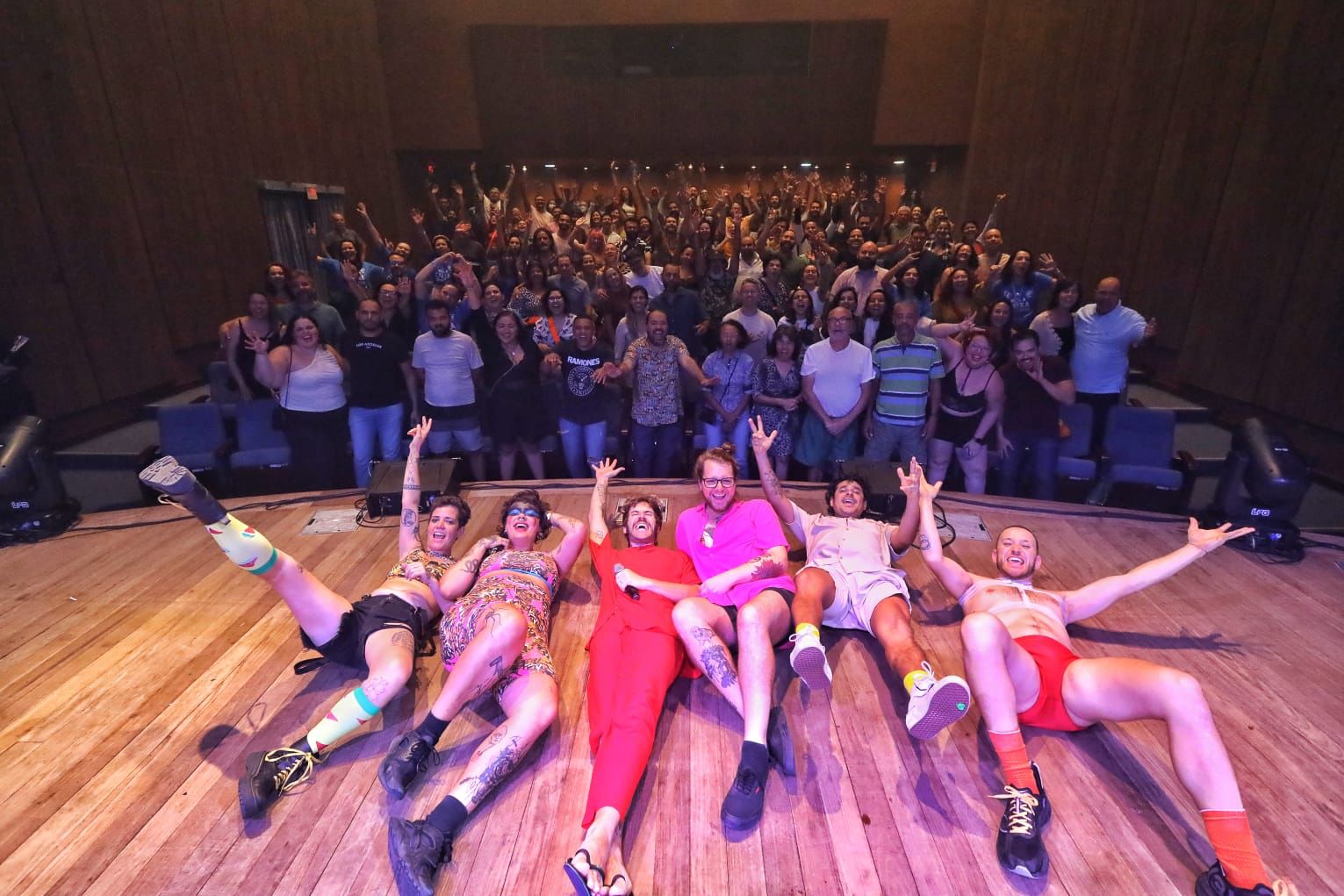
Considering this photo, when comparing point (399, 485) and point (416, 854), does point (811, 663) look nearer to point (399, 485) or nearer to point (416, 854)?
point (416, 854)

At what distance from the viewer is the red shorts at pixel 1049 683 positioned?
2.11m

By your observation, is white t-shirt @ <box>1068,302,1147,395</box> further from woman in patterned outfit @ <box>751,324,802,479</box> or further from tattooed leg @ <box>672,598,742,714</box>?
tattooed leg @ <box>672,598,742,714</box>

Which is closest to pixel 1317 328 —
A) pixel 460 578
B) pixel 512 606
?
pixel 512 606

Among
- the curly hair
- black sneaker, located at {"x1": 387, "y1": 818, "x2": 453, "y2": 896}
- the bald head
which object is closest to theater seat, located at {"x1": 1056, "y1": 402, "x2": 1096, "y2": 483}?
the bald head

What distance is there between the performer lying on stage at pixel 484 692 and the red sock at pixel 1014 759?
1339mm

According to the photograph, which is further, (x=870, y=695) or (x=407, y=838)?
(x=870, y=695)

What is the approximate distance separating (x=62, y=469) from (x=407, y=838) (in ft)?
15.6

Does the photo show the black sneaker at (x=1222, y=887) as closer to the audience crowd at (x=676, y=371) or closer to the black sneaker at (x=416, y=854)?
the black sneaker at (x=416, y=854)

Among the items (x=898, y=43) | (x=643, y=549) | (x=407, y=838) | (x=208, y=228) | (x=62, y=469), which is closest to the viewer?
(x=407, y=838)

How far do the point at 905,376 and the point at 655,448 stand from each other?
1.59 meters

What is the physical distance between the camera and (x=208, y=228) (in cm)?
640

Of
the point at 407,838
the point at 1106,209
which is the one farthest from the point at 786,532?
the point at 1106,209

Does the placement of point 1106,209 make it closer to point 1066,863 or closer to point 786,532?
point 786,532

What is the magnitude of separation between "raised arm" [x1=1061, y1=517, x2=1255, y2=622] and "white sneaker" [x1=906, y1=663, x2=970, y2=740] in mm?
792
